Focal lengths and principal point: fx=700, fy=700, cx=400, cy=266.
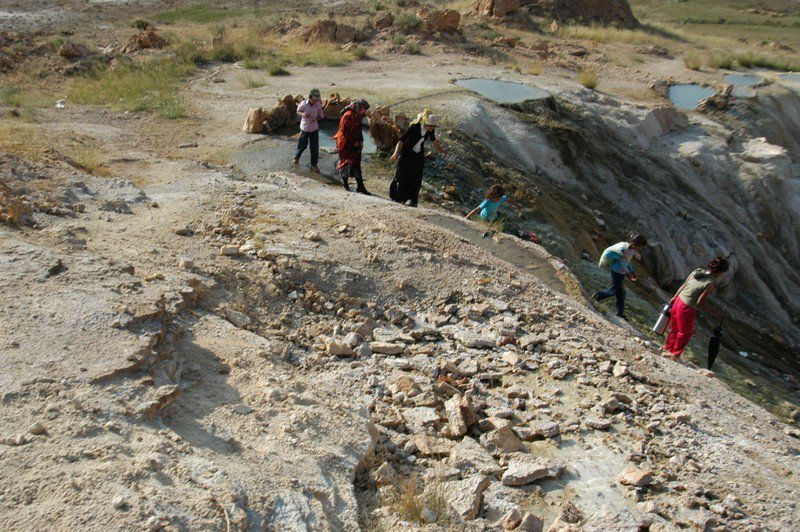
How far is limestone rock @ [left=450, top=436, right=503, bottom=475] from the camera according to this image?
14.1 feet

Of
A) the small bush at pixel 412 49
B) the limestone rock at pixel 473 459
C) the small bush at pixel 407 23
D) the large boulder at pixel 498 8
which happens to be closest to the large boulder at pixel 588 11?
the large boulder at pixel 498 8

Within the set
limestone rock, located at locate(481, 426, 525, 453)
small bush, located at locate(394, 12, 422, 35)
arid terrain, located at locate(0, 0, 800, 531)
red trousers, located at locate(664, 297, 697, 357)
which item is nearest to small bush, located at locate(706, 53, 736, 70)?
small bush, located at locate(394, 12, 422, 35)

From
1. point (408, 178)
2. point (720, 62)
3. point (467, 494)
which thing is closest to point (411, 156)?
point (408, 178)

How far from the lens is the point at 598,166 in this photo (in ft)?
48.7

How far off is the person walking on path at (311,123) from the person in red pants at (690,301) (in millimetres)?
5522

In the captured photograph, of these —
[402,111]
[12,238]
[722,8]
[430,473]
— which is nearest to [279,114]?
[402,111]

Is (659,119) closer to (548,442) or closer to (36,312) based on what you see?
(548,442)

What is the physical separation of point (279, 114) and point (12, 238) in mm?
7325

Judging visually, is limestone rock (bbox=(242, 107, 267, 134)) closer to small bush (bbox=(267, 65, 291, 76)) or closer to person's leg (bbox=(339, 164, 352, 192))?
person's leg (bbox=(339, 164, 352, 192))

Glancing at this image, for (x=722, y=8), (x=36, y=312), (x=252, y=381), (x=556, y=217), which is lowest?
(x=556, y=217)

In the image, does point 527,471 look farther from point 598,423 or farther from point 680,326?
point 680,326

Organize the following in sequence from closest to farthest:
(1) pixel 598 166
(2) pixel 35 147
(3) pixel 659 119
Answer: (2) pixel 35 147
(1) pixel 598 166
(3) pixel 659 119

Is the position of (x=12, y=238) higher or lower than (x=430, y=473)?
higher

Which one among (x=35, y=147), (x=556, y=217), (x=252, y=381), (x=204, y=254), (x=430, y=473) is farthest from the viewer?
(x=556, y=217)
